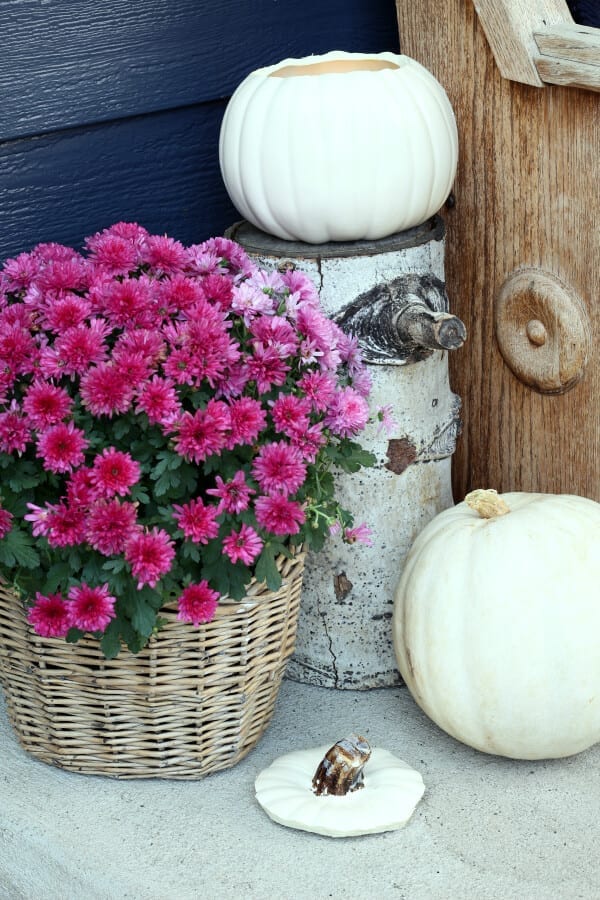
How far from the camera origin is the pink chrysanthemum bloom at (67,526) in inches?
55.2

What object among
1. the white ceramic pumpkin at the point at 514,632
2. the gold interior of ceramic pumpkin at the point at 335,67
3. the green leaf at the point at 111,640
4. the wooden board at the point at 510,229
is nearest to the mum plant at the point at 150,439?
the green leaf at the point at 111,640

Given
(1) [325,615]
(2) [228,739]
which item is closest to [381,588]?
(1) [325,615]

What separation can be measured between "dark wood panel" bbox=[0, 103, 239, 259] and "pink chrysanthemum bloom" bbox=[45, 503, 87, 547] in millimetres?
766

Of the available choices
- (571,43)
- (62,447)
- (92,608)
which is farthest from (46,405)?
(571,43)

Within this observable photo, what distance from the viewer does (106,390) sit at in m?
1.39

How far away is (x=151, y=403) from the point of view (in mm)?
1394

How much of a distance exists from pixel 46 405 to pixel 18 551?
21cm

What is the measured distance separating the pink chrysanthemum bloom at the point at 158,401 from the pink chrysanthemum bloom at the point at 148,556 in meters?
0.15

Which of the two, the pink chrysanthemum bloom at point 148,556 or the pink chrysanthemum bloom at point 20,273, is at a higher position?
the pink chrysanthemum bloom at point 20,273

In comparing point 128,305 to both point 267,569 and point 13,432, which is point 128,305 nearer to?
point 13,432

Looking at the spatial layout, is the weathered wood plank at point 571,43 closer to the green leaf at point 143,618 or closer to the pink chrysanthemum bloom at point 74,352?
the pink chrysanthemum bloom at point 74,352

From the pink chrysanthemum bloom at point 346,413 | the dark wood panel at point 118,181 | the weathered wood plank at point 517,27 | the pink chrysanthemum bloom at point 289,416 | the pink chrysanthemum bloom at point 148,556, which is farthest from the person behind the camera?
the dark wood panel at point 118,181

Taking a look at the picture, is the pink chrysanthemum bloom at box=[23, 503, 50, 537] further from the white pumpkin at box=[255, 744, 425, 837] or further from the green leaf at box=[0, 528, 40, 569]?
the white pumpkin at box=[255, 744, 425, 837]

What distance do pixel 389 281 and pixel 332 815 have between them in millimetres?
867
